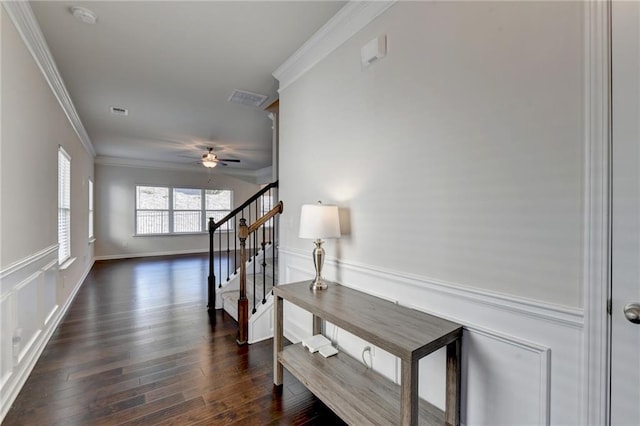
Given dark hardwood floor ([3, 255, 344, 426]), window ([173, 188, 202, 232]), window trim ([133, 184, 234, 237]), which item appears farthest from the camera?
window ([173, 188, 202, 232])

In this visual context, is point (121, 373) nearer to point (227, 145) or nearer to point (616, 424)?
point (616, 424)

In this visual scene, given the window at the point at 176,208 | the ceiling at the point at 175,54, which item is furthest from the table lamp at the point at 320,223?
the window at the point at 176,208

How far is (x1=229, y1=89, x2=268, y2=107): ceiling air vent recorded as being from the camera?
3.51 meters

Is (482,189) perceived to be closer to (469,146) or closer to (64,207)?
(469,146)

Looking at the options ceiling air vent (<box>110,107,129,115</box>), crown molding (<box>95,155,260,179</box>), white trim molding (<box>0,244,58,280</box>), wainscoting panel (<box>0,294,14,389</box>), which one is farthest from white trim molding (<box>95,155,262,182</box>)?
wainscoting panel (<box>0,294,14,389</box>)

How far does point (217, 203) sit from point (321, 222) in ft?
25.6

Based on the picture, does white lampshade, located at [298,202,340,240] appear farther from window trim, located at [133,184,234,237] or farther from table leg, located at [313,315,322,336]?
window trim, located at [133,184,234,237]

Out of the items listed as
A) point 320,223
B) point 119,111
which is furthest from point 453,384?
point 119,111

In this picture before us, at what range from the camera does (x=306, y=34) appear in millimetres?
2377

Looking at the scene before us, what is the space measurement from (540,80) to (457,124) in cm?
37

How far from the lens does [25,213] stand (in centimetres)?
221

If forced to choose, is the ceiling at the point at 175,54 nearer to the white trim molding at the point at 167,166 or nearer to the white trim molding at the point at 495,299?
the white trim molding at the point at 495,299

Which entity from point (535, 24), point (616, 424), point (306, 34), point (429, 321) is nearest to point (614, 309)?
point (616, 424)

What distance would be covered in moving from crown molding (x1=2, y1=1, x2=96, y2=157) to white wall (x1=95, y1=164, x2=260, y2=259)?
4367 millimetres
